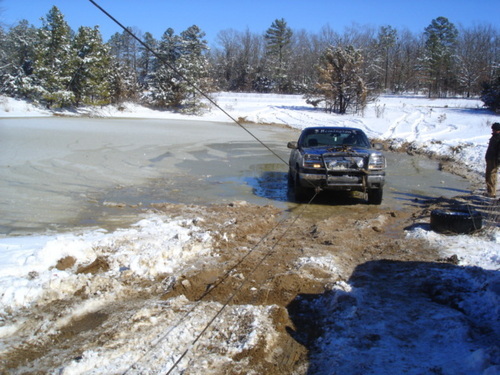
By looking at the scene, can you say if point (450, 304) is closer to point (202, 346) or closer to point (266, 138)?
point (202, 346)

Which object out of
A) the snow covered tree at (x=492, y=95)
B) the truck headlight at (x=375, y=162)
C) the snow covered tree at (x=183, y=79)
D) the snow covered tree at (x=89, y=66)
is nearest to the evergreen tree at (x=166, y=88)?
the snow covered tree at (x=183, y=79)

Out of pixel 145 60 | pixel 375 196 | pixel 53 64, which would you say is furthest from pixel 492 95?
pixel 145 60

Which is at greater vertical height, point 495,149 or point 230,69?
point 230,69

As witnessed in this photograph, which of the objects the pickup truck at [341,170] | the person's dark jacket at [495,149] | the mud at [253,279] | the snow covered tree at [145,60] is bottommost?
the mud at [253,279]

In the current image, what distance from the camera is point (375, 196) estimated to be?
9.87m

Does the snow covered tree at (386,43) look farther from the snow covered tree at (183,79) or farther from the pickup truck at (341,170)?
the pickup truck at (341,170)

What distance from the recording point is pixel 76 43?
44688 millimetres

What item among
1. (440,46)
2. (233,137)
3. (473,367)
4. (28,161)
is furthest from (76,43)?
(440,46)

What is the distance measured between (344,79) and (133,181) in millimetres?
32382

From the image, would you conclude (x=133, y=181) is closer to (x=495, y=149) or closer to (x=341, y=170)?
(x=341, y=170)

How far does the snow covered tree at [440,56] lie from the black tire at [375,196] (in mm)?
57228

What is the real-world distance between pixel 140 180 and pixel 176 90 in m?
38.9

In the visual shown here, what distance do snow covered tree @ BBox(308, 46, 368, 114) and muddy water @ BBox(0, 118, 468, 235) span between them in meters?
21.2

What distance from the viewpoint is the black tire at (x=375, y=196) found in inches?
386
